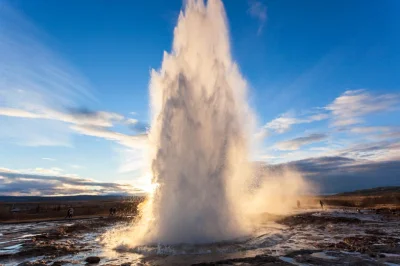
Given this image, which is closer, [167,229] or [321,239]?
[167,229]

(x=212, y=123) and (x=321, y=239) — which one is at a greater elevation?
(x=212, y=123)

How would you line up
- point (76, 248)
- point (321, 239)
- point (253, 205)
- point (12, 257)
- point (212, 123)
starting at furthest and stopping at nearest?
point (253, 205), point (212, 123), point (321, 239), point (76, 248), point (12, 257)

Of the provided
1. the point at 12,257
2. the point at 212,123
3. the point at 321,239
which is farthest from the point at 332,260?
the point at 12,257

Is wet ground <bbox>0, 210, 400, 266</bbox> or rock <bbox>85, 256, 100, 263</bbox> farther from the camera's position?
rock <bbox>85, 256, 100, 263</bbox>

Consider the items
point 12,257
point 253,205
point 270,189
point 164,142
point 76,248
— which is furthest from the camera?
point 270,189

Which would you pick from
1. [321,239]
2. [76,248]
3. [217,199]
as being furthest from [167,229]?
[321,239]

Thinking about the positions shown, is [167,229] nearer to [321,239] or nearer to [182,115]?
[182,115]

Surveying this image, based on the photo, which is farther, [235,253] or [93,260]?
[235,253]

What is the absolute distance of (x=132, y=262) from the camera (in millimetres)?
12336

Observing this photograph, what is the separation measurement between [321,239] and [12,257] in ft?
54.5

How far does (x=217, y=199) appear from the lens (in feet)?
61.2

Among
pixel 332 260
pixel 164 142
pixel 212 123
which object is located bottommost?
pixel 332 260

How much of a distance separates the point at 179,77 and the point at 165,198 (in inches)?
333

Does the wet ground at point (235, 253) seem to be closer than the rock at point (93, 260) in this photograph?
Yes
